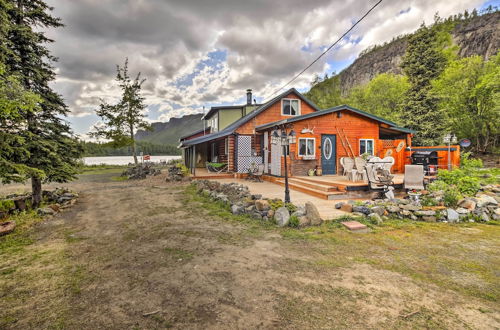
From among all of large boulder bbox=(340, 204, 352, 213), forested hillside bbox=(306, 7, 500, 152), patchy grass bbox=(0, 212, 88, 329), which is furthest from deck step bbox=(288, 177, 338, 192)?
forested hillside bbox=(306, 7, 500, 152)

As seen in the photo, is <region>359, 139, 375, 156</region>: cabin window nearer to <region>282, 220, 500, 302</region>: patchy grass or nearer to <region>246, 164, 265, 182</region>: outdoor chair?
<region>246, 164, 265, 182</region>: outdoor chair

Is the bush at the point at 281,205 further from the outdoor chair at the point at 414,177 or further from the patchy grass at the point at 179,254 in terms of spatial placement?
the outdoor chair at the point at 414,177

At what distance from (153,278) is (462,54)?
224 feet

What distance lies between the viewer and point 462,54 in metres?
46.2

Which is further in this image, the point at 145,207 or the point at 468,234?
the point at 145,207

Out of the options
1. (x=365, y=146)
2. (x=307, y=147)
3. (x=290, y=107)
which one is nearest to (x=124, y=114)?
(x=290, y=107)

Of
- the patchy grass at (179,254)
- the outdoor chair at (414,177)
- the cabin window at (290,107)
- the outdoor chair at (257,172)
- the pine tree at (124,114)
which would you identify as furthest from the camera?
the pine tree at (124,114)

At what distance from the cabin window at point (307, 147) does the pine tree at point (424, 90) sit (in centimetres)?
1510

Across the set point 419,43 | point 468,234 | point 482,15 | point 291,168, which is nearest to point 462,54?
point 482,15

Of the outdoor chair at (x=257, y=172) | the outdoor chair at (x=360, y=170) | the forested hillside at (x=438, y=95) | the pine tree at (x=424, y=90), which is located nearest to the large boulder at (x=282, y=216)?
the outdoor chair at (x=360, y=170)

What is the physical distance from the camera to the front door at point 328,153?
12.1 m

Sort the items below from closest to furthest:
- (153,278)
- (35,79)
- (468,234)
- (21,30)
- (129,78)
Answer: (153,278) < (468,234) < (21,30) < (35,79) < (129,78)

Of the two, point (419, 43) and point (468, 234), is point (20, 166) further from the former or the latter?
point (419, 43)

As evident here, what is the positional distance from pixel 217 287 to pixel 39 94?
8918 mm
